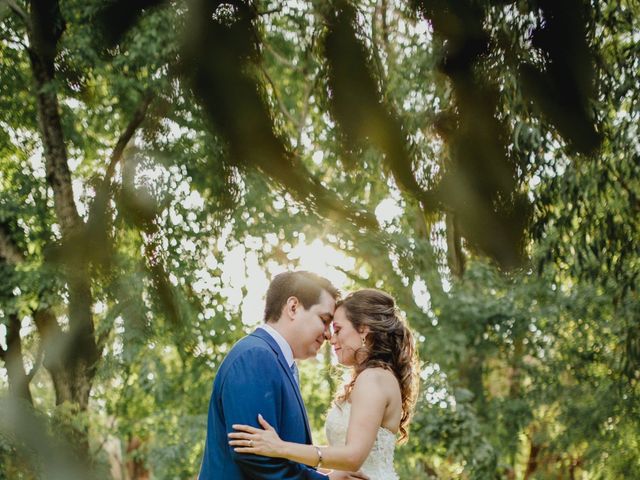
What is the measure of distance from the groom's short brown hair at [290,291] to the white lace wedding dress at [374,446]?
0.94 meters

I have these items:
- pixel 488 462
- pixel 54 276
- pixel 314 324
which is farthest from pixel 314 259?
pixel 54 276

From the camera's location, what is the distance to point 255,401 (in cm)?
238

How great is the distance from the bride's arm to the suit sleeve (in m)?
0.03

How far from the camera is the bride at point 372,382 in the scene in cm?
314

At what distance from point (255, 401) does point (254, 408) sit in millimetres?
17

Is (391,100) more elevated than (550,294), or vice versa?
(550,294)

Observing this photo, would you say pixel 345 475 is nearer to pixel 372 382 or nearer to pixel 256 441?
pixel 372 382

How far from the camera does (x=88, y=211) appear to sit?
3.96ft

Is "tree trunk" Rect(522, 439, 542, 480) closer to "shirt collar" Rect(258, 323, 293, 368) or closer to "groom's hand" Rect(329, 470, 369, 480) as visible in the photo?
"groom's hand" Rect(329, 470, 369, 480)

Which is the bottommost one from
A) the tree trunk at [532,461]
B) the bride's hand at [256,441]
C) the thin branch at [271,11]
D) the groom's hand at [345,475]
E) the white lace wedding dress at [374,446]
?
the bride's hand at [256,441]

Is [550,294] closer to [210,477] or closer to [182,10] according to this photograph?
[210,477]

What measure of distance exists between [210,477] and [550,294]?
866 centimetres

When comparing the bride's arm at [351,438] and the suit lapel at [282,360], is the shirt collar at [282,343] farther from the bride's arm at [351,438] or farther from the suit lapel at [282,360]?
the bride's arm at [351,438]

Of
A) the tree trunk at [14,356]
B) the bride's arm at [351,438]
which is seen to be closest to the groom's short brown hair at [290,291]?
the bride's arm at [351,438]
